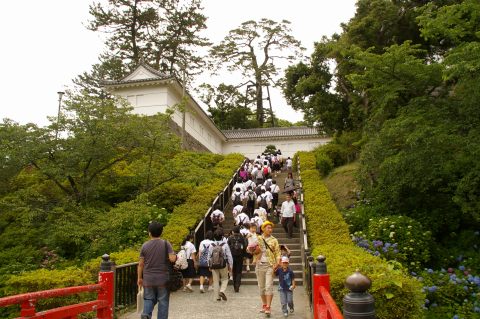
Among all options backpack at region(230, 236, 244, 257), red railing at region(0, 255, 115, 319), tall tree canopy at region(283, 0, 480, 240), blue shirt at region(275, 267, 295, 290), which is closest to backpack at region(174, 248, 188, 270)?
backpack at region(230, 236, 244, 257)

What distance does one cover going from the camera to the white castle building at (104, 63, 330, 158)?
2895cm

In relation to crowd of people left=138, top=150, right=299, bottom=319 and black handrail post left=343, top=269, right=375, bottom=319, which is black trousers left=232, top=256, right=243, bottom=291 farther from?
black handrail post left=343, top=269, right=375, bottom=319

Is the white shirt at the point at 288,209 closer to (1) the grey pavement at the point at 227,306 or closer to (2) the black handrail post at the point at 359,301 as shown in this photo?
(1) the grey pavement at the point at 227,306

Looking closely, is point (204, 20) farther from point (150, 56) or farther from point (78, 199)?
point (78, 199)

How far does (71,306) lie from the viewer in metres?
5.91

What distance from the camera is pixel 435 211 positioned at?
13898 mm

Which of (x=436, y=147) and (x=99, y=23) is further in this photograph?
(x=99, y=23)

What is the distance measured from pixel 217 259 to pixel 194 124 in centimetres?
2528

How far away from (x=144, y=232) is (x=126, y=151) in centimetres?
376

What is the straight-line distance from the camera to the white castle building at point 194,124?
29.0 meters

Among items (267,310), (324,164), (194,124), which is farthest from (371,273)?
(194,124)

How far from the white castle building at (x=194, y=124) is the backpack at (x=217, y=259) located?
12.7m

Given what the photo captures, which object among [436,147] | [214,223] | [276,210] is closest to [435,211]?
[436,147]

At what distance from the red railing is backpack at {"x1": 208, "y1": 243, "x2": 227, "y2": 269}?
302 cm
